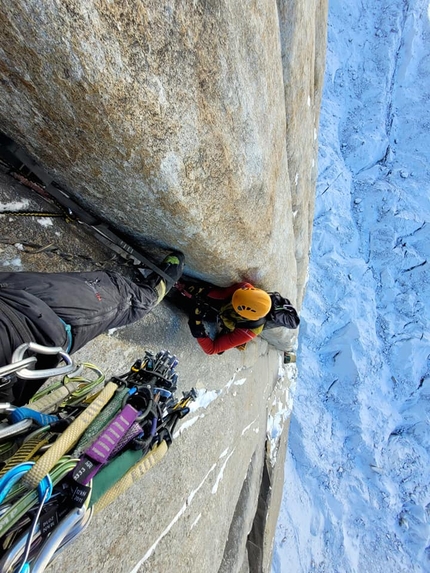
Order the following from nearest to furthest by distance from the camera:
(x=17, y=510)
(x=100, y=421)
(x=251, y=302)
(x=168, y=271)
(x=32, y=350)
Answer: (x=17, y=510)
(x=32, y=350)
(x=100, y=421)
(x=168, y=271)
(x=251, y=302)

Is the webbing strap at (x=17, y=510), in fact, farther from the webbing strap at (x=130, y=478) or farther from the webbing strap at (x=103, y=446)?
the webbing strap at (x=130, y=478)

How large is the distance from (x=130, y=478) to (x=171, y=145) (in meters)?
1.81

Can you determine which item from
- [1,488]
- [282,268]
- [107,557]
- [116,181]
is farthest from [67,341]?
[282,268]

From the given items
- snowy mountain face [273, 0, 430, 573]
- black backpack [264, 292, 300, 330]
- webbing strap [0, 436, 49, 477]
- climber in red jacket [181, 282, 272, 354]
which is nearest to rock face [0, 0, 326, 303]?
climber in red jacket [181, 282, 272, 354]

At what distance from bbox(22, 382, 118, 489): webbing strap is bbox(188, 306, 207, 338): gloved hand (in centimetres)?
245

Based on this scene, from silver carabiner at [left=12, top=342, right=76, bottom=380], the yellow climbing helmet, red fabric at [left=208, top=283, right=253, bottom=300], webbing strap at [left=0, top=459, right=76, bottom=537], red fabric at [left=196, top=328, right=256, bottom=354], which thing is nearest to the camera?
webbing strap at [left=0, top=459, right=76, bottom=537]

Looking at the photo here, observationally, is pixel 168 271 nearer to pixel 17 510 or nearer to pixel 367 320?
pixel 17 510

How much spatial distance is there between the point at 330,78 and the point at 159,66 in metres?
13.8

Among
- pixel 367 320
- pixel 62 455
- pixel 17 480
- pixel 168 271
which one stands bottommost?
pixel 367 320

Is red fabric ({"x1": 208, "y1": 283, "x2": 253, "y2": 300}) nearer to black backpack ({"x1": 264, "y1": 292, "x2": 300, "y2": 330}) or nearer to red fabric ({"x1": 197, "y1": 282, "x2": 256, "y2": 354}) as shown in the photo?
red fabric ({"x1": 197, "y1": 282, "x2": 256, "y2": 354})

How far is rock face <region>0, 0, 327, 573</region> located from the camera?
5.17ft

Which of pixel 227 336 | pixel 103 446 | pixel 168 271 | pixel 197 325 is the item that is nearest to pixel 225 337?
pixel 227 336

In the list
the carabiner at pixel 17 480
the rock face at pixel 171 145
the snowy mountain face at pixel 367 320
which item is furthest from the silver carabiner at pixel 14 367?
the snowy mountain face at pixel 367 320

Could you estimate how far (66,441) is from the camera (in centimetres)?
137
